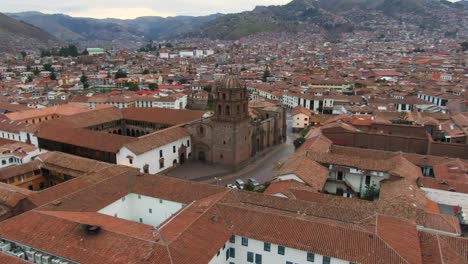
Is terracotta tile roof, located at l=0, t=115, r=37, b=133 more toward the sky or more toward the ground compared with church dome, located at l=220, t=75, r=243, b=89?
more toward the ground

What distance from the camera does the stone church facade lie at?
51125 mm

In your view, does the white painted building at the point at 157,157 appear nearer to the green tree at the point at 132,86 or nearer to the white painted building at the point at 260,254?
the white painted building at the point at 260,254

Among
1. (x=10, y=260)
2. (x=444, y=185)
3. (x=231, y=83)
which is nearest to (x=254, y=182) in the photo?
(x=231, y=83)

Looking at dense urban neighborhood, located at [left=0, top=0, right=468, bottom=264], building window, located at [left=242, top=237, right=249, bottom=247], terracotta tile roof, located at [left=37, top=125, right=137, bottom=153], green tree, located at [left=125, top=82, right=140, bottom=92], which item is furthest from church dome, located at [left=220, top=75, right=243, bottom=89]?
green tree, located at [left=125, top=82, right=140, bottom=92]

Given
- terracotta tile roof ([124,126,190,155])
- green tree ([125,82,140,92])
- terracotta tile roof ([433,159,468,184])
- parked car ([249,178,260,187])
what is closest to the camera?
terracotta tile roof ([433,159,468,184])

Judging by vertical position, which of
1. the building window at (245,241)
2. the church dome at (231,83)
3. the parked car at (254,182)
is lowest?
the parked car at (254,182)

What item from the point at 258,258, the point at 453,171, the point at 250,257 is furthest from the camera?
the point at 453,171

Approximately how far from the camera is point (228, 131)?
51.9 metres

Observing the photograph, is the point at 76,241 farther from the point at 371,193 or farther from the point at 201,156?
the point at 201,156

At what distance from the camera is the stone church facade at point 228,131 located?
2013 inches

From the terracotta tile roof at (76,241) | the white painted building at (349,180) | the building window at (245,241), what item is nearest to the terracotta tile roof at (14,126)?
the terracotta tile roof at (76,241)

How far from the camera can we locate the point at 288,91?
108 meters

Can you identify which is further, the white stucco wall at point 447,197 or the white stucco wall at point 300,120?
the white stucco wall at point 300,120

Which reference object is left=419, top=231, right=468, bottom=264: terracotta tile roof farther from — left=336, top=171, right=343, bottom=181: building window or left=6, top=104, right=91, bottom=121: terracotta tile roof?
left=6, top=104, right=91, bottom=121: terracotta tile roof
